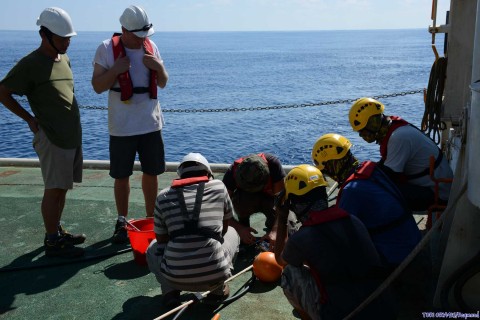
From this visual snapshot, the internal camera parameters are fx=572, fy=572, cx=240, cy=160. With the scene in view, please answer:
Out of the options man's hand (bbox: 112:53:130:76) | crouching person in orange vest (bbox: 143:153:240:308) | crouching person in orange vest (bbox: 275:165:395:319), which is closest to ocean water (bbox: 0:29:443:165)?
man's hand (bbox: 112:53:130:76)

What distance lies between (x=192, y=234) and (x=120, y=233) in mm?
1760

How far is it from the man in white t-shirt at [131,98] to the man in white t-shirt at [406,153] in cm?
191

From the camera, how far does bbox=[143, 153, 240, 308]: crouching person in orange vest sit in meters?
3.88

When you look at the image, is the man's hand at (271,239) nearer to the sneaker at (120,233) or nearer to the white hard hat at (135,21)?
the sneaker at (120,233)

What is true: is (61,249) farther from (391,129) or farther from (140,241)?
(391,129)

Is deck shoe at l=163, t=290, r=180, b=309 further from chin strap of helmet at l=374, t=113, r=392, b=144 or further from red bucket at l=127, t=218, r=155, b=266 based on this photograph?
chin strap of helmet at l=374, t=113, r=392, b=144

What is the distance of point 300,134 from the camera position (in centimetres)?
2269

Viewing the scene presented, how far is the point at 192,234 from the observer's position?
153 inches

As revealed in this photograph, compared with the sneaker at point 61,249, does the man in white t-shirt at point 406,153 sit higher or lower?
higher

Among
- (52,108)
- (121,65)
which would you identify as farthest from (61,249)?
(121,65)

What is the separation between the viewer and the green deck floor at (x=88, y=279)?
4164 mm

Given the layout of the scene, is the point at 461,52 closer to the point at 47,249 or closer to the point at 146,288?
the point at 146,288

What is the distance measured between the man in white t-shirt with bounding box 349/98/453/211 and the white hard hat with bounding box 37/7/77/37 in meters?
2.52

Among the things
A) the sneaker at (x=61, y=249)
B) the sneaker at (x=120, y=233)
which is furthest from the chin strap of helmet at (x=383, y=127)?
the sneaker at (x=61, y=249)
